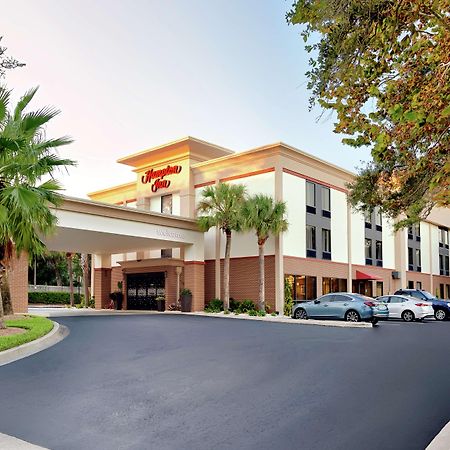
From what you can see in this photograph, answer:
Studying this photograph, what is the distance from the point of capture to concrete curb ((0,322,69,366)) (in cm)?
1272

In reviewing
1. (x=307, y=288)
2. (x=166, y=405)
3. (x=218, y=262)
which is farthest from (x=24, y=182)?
(x=307, y=288)

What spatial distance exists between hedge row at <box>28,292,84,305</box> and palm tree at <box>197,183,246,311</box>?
28344mm

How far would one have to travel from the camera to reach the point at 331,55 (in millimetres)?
7301

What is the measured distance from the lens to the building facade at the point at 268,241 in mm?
34406

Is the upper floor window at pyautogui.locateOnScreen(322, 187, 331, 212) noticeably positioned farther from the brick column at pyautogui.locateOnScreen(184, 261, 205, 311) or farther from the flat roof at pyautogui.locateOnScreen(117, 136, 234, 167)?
the brick column at pyautogui.locateOnScreen(184, 261, 205, 311)

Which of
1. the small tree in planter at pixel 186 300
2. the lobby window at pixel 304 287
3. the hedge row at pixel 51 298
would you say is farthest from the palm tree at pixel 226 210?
the hedge row at pixel 51 298

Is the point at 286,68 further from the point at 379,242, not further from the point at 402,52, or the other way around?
the point at 379,242

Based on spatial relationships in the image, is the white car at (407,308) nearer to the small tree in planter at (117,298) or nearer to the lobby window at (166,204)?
the lobby window at (166,204)

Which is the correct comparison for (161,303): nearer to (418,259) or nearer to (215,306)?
(215,306)

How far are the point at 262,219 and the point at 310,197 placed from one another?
20.0ft

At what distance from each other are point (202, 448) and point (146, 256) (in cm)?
3617

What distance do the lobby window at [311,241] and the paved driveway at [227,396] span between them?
68.3 ft

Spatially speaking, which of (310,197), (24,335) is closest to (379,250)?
(310,197)

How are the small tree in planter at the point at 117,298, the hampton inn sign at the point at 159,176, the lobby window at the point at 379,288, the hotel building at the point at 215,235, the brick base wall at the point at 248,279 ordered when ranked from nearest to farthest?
the hotel building at the point at 215,235 < the brick base wall at the point at 248,279 < the hampton inn sign at the point at 159,176 < the small tree in planter at the point at 117,298 < the lobby window at the point at 379,288
